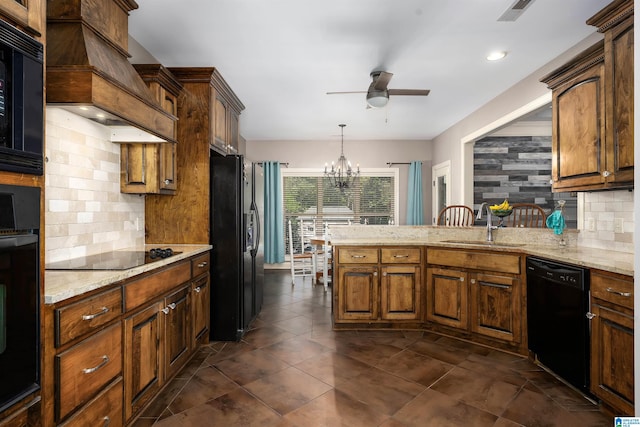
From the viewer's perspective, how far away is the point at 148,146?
2758mm

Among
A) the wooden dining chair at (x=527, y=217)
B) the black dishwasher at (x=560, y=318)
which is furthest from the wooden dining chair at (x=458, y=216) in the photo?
the black dishwasher at (x=560, y=318)

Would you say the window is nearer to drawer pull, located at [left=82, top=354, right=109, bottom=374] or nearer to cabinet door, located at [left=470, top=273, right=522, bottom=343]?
cabinet door, located at [left=470, top=273, right=522, bottom=343]

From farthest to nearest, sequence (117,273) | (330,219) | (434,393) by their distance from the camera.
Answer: (330,219) < (434,393) < (117,273)

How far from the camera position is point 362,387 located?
2.34 meters

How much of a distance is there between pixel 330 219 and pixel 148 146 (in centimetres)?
469

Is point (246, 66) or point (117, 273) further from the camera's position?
point (246, 66)

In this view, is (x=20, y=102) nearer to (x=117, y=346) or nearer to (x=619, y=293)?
(x=117, y=346)

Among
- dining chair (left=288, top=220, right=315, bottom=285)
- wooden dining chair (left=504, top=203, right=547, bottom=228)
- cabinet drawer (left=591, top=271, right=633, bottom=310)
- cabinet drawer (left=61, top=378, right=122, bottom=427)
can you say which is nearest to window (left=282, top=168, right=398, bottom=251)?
dining chair (left=288, top=220, right=315, bottom=285)

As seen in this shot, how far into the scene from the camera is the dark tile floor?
6.55ft

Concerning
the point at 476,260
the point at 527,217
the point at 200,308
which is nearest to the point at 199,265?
the point at 200,308

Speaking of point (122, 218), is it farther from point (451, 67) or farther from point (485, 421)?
point (451, 67)

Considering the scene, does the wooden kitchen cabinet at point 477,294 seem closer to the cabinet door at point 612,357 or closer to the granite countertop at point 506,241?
the granite countertop at point 506,241

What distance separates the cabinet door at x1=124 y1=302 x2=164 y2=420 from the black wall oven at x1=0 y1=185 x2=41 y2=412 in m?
0.64

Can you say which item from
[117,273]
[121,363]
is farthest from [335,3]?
[121,363]
